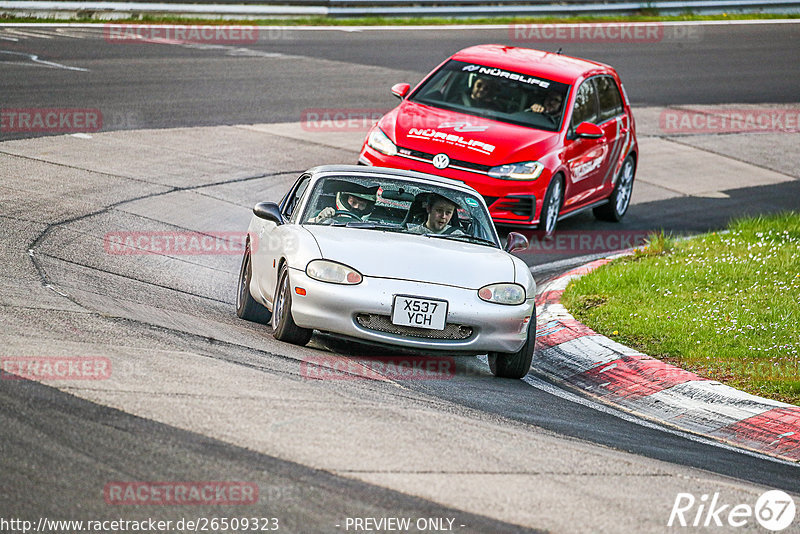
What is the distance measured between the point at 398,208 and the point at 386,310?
5.31 ft

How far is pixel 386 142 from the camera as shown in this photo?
42.8ft

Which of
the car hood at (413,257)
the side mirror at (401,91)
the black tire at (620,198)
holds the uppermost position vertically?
the side mirror at (401,91)

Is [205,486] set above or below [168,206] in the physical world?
above

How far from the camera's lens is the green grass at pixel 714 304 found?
8484mm

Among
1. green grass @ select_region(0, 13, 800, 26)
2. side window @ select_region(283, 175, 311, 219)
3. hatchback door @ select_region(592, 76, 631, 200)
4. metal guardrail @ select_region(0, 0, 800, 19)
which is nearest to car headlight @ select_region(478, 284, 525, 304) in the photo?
side window @ select_region(283, 175, 311, 219)

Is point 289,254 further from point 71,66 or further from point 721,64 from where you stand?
point 721,64

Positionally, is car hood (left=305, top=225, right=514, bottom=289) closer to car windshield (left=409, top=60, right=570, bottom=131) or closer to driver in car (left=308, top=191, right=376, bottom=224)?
driver in car (left=308, top=191, right=376, bottom=224)

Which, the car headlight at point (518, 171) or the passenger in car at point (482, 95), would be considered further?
the passenger in car at point (482, 95)

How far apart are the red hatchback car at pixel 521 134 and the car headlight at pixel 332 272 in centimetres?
494

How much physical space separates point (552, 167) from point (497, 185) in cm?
79

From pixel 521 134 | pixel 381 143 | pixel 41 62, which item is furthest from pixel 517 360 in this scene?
pixel 41 62

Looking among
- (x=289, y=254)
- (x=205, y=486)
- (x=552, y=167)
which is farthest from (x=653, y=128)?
(x=205, y=486)

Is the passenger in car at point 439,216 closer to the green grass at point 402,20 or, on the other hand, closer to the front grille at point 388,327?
the front grille at point 388,327

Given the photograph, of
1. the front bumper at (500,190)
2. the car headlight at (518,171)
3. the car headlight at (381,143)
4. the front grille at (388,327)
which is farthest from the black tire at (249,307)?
the car headlight at (518,171)
